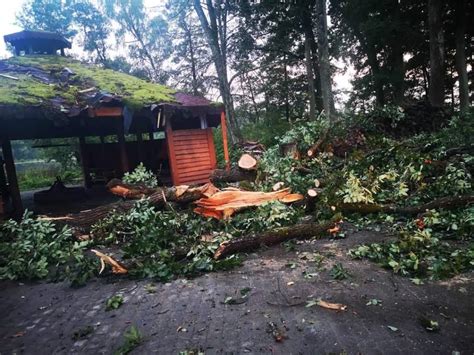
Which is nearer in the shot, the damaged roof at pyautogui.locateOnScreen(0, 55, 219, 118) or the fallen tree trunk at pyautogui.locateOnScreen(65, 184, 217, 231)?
the fallen tree trunk at pyautogui.locateOnScreen(65, 184, 217, 231)

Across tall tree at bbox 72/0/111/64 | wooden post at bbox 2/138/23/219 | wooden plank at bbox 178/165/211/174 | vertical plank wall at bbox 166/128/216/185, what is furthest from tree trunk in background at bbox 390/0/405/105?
tall tree at bbox 72/0/111/64

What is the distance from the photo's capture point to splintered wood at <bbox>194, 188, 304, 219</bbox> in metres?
6.58

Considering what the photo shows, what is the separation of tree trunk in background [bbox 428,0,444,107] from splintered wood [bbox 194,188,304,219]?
902 cm

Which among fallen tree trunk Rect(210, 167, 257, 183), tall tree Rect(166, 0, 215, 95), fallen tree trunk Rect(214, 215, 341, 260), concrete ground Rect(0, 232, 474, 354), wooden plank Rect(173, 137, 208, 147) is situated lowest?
concrete ground Rect(0, 232, 474, 354)

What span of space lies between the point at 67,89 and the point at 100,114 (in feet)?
4.35

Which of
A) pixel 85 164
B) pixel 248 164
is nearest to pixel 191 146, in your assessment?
pixel 248 164

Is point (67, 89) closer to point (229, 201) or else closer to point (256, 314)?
point (229, 201)

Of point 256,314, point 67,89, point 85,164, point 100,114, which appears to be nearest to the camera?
point 256,314

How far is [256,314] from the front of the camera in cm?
324

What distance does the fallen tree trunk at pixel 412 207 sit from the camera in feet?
17.5

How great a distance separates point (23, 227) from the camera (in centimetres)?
612

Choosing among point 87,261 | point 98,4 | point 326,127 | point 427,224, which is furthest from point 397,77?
point 98,4

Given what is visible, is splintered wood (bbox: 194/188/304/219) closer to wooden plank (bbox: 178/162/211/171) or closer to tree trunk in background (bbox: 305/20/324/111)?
wooden plank (bbox: 178/162/211/171)

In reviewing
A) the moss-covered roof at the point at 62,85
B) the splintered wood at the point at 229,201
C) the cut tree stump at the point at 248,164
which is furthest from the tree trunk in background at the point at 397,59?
the splintered wood at the point at 229,201
